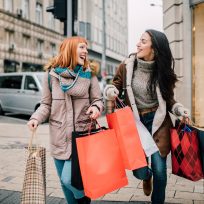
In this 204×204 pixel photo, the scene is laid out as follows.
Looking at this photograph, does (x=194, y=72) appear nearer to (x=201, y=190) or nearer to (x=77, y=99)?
(x=201, y=190)

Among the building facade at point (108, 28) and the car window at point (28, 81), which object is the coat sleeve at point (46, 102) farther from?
the building facade at point (108, 28)

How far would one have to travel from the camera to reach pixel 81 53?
3.45 metres

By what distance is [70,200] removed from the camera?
139 inches

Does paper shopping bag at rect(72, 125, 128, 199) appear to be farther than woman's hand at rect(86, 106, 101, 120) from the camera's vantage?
No

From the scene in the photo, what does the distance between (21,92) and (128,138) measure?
38.2 feet

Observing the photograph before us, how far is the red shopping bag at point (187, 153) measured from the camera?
3.62m

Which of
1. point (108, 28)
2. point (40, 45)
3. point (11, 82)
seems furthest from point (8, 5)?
point (108, 28)

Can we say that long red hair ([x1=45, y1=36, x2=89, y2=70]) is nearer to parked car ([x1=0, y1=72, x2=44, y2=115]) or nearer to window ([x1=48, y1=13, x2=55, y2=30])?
parked car ([x1=0, y1=72, x2=44, y2=115])

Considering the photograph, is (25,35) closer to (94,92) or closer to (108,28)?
(108,28)

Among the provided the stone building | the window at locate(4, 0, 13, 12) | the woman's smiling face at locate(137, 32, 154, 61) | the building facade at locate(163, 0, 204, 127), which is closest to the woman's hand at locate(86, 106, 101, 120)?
the woman's smiling face at locate(137, 32, 154, 61)

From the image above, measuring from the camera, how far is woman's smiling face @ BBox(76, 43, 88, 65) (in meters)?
3.43

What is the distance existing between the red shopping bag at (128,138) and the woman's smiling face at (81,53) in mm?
516

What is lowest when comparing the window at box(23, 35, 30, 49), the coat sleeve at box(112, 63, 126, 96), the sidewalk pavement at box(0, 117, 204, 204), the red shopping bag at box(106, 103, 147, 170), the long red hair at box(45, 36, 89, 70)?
the sidewalk pavement at box(0, 117, 204, 204)

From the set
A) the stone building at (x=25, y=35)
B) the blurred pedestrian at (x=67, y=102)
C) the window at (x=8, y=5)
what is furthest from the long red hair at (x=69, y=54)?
the window at (x=8, y=5)
